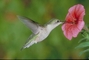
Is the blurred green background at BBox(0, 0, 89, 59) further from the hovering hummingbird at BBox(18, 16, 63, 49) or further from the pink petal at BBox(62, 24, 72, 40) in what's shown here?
the pink petal at BBox(62, 24, 72, 40)

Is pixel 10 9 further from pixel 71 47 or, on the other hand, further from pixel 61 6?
pixel 71 47

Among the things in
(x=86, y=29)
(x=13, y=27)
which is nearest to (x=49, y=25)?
(x=86, y=29)

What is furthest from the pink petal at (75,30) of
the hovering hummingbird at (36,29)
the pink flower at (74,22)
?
the hovering hummingbird at (36,29)

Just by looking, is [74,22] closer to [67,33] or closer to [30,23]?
[67,33]

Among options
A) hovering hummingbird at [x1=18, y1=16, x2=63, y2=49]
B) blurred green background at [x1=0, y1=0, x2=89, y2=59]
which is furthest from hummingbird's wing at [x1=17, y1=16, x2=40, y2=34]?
blurred green background at [x1=0, y1=0, x2=89, y2=59]

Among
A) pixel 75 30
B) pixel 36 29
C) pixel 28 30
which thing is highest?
pixel 28 30

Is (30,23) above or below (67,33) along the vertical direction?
above

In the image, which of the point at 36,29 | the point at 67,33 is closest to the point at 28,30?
the point at 36,29

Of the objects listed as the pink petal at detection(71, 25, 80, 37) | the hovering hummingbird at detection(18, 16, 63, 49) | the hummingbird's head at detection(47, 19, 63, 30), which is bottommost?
the pink petal at detection(71, 25, 80, 37)
